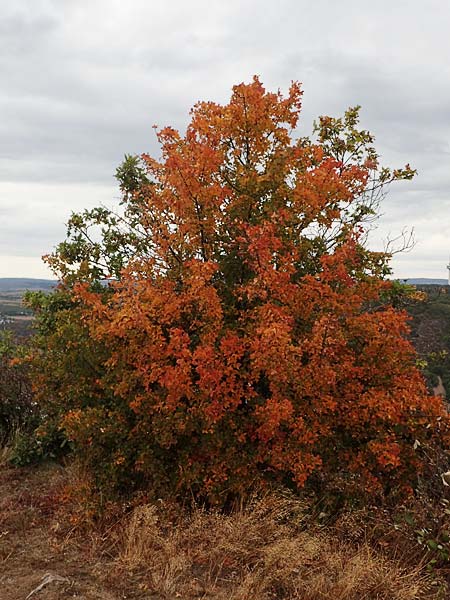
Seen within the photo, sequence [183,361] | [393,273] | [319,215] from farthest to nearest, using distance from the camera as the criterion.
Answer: [393,273] → [319,215] → [183,361]

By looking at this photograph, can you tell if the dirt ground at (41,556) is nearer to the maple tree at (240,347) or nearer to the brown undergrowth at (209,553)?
the brown undergrowth at (209,553)

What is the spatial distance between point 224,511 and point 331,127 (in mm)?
8160

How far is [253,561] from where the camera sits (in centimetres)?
621

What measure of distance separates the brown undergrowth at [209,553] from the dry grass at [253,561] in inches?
0.5

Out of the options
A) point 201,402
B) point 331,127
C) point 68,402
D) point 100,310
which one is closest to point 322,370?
point 201,402

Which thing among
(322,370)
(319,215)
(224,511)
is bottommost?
(224,511)

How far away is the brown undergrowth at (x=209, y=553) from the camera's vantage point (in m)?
5.58

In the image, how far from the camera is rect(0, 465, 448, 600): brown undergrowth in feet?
18.3

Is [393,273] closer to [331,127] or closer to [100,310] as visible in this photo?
[331,127]

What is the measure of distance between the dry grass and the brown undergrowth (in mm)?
13

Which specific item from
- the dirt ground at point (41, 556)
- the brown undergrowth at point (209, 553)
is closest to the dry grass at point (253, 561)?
the brown undergrowth at point (209, 553)

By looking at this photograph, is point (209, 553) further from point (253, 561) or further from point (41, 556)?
point (41, 556)

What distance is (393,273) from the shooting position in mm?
11031

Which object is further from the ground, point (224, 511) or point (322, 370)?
point (322, 370)
